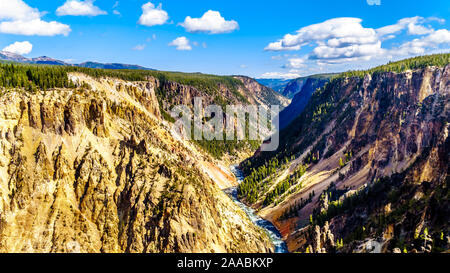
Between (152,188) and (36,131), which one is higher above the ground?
(36,131)

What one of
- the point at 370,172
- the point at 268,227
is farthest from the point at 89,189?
the point at 370,172

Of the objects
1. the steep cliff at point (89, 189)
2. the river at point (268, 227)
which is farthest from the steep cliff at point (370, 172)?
the steep cliff at point (89, 189)

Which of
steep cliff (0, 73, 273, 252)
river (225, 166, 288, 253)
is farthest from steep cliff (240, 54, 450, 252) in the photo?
steep cliff (0, 73, 273, 252)

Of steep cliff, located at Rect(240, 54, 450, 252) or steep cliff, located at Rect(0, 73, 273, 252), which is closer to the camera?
steep cliff, located at Rect(0, 73, 273, 252)

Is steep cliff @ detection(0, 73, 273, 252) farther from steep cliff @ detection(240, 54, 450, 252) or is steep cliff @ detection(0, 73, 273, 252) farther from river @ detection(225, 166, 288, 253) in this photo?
steep cliff @ detection(240, 54, 450, 252)

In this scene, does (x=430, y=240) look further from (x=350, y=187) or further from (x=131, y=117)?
(x=131, y=117)
